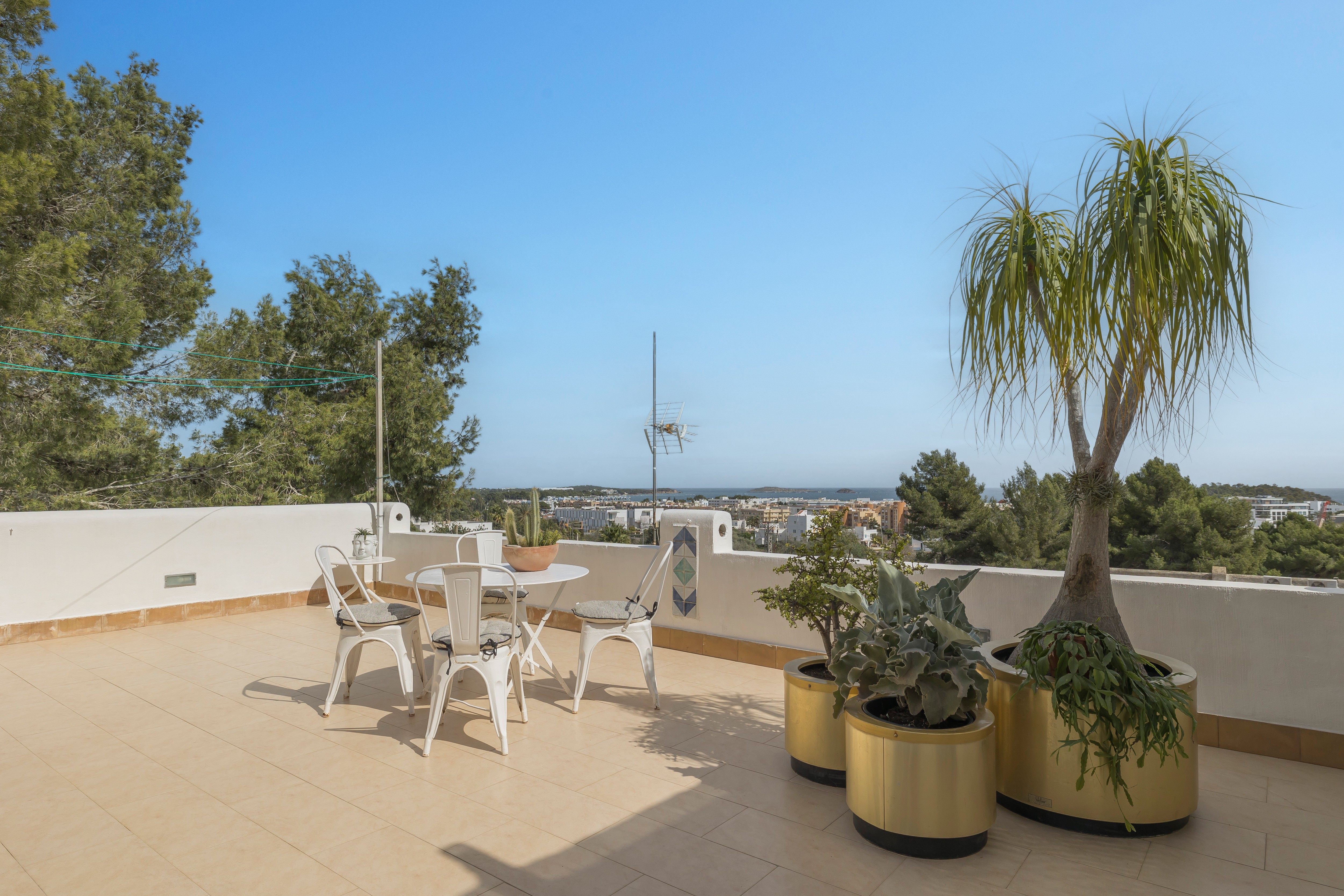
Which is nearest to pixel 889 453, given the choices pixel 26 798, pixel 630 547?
pixel 630 547

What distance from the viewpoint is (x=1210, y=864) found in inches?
85.9

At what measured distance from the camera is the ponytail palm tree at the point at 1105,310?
2.39m

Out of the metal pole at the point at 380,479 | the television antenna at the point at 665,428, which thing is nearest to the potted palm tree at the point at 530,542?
the metal pole at the point at 380,479

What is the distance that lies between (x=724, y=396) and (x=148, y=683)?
467 inches

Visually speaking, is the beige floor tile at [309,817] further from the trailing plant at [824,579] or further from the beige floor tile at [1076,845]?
the beige floor tile at [1076,845]

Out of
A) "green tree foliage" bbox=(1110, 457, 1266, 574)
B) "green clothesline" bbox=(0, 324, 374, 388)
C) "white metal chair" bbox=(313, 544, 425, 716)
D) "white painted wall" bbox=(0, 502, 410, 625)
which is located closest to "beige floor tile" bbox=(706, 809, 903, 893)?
"white metal chair" bbox=(313, 544, 425, 716)

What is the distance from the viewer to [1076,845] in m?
2.30

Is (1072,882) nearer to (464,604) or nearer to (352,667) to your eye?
(464,604)

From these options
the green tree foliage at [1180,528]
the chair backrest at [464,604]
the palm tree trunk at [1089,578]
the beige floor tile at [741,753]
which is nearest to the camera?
the palm tree trunk at [1089,578]

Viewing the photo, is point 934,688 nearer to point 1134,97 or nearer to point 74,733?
point 1134,97

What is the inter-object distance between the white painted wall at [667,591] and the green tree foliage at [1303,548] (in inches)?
706

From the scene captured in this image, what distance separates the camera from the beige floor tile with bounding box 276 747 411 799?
9.17 feet

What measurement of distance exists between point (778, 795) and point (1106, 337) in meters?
2.03

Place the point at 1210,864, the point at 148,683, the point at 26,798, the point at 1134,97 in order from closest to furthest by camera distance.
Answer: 1. the point at 1210,864
2. the point at 1134,97
3. the point at 26,798
4. the point at 148,683
